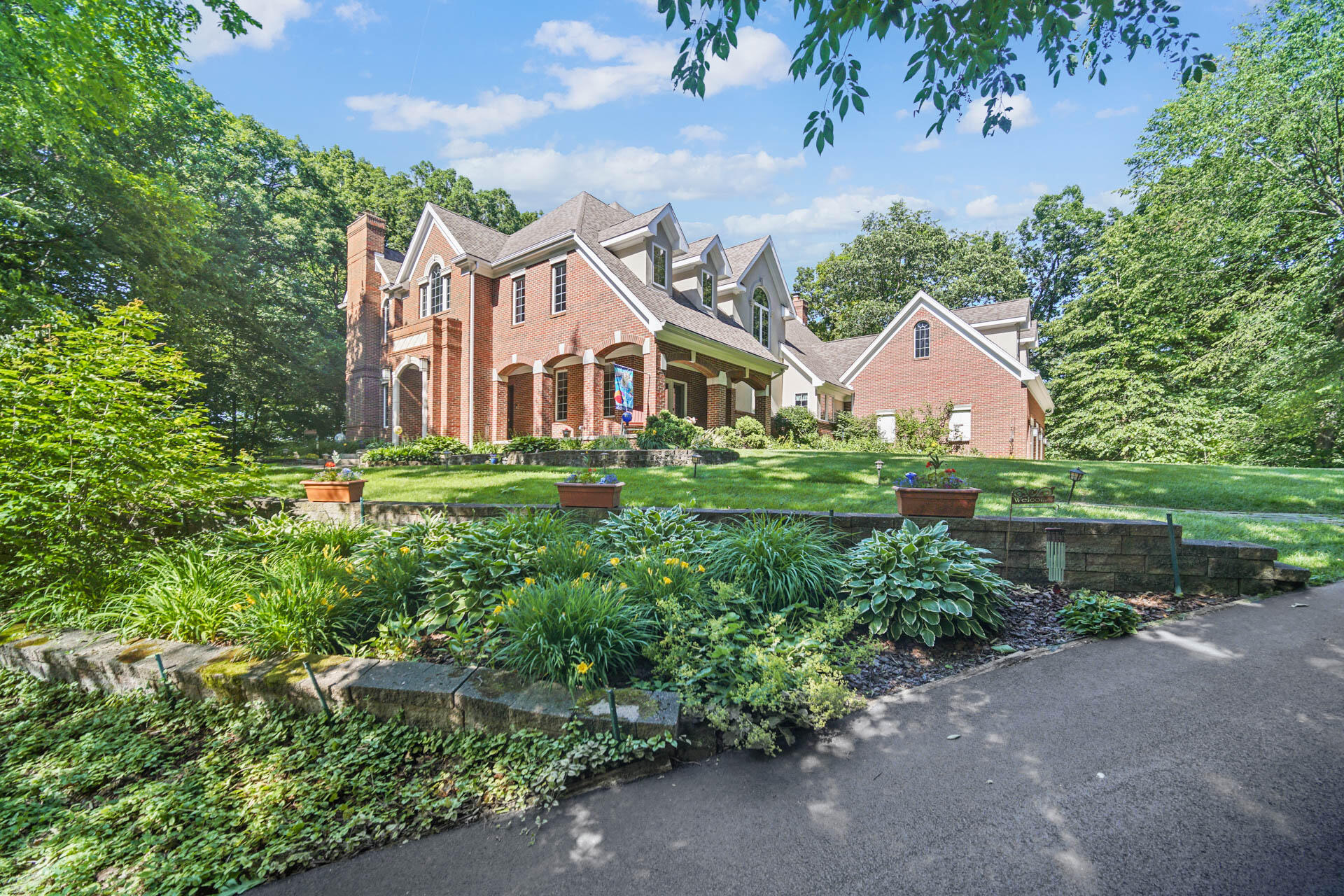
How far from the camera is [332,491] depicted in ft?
21.0

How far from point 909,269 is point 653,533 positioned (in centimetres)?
3577

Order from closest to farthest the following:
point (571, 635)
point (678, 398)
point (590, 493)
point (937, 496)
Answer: point (571, 635), point (937, 496), point (590, 493), point (678, 398)

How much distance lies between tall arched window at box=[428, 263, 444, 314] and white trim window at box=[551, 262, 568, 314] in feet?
16.5

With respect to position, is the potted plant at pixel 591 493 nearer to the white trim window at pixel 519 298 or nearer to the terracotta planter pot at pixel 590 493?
the terracotta planter pot at pixel 590 493

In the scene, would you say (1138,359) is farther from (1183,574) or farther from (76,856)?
(76,856)

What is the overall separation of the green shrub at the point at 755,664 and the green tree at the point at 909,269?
33130mm

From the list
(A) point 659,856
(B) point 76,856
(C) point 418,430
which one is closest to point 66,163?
(C) point 418,430

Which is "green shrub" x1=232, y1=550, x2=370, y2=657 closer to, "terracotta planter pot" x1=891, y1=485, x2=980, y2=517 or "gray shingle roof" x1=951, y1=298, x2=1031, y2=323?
"terracotta planter pot" x1=891, y1=485, x2=980, y2=517

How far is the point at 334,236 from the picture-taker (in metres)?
24.7

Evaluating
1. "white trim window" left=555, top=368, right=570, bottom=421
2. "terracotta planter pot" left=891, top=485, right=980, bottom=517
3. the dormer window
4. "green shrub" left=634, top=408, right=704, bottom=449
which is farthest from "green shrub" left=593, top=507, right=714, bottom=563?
the dormer window

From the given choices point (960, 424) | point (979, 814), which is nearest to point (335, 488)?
point (979, 814)

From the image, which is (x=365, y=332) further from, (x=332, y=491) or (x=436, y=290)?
(x=332, y=491)

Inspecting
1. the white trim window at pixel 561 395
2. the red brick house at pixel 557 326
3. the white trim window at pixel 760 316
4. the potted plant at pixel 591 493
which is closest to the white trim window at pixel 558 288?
the red brick house at pixel 557 326

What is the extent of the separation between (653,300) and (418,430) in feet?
36.3
